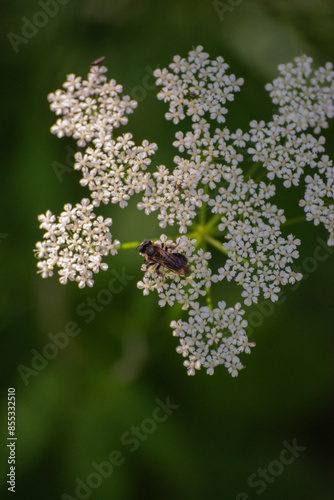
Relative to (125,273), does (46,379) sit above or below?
below

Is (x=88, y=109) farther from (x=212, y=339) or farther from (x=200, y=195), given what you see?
(x=212, y=339)

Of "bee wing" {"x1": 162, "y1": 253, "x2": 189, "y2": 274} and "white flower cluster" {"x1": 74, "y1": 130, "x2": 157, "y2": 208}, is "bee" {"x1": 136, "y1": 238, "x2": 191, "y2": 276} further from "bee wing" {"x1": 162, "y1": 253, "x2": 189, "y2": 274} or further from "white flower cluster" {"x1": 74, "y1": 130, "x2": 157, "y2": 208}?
"white flower cluster" {"x1": 74, "y1": 130, "x2": 157, "y2": 208}

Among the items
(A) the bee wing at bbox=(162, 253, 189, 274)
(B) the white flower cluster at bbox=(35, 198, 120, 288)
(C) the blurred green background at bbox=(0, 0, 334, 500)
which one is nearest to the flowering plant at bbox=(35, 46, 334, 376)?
(B) the white flower cluster at bbox=(35, 198, 120, 288)

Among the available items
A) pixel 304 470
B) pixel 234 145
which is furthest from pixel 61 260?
pixel 304 470

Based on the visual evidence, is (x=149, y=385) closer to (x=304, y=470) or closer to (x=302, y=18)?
(x=304, y=470)

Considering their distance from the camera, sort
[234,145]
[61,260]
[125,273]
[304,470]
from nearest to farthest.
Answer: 1. [61,260]
2. [234,145]
3. [125,273]
4. [304,470]

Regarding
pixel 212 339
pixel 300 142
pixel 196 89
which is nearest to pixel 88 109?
pixel 196 89

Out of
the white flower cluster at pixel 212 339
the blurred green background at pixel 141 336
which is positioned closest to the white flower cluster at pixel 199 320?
the white flower cluster at pixel 212 339
